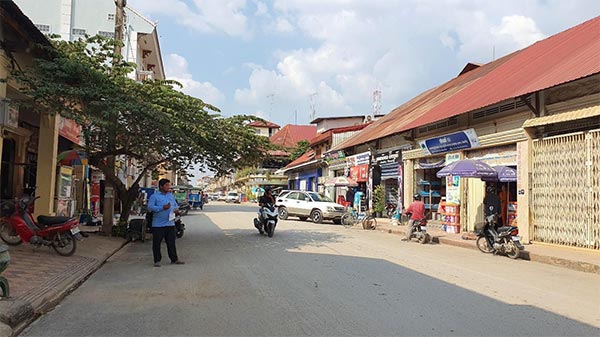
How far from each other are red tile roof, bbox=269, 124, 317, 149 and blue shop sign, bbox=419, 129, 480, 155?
46.5 m

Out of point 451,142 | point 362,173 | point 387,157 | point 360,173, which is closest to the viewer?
point 451,142

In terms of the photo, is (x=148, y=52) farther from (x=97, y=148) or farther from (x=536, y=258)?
(x=536, y=258)

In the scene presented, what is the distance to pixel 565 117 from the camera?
12016mm

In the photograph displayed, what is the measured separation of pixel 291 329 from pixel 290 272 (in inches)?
134

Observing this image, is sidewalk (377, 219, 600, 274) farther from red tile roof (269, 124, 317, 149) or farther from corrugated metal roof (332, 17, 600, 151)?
red tile roof (269, 124, 317, 149)

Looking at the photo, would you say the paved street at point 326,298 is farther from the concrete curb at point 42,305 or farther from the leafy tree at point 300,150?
the leafy tree at point 300,150

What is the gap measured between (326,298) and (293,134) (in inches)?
2479

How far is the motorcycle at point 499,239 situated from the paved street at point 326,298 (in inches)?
41.7

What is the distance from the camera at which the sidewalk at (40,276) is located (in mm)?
5165

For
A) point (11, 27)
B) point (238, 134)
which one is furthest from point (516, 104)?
point (11, 27)

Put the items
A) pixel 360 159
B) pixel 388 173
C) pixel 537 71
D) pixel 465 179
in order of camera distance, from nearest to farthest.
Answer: pixel 537 71 < pixel 465 179 < pixel 388 173 < pixel 360 159

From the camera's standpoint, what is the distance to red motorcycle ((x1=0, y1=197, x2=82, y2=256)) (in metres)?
9.40

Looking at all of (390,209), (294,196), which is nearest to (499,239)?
(390,209)

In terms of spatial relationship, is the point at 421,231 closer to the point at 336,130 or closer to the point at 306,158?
the point at 336,130
